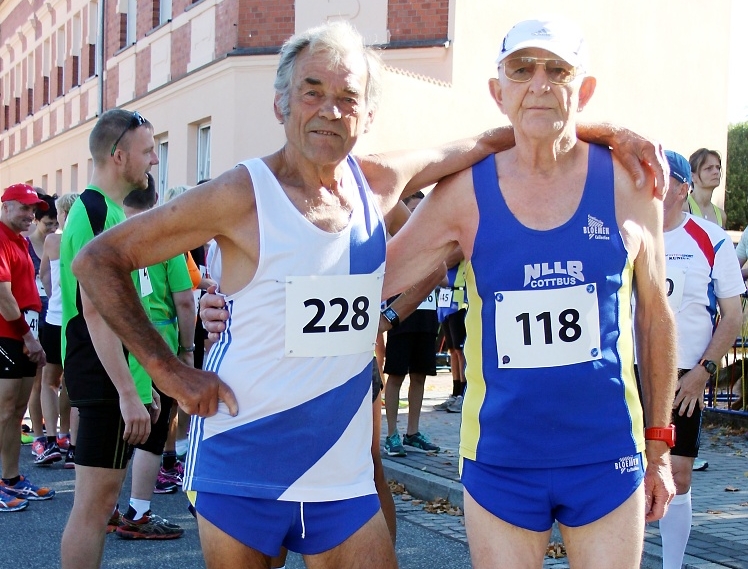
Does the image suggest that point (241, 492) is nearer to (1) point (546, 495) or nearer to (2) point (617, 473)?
(1) point (546, 495)

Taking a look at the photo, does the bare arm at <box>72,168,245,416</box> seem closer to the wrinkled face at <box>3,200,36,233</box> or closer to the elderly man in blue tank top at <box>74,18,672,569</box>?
the elderly man in blue tank top at <box>74,18,672,569</box>

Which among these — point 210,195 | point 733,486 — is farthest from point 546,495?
point 733,486

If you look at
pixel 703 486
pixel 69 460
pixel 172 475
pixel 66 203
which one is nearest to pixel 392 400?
pixel 172 475

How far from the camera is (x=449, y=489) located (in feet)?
22.7

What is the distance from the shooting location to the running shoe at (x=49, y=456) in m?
8.57

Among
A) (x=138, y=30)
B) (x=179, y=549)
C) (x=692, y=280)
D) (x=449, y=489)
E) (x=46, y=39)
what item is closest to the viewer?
(x=692, y=280)

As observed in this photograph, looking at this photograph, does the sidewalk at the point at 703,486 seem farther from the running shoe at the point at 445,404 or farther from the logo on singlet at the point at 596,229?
the logo on singlet at the point at 596,229

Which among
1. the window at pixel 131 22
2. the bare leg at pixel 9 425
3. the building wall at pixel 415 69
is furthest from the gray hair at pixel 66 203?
the window at pixel 131 22

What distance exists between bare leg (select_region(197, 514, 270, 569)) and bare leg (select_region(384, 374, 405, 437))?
18.3 ft

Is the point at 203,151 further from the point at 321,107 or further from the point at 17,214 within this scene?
the point at 321,107

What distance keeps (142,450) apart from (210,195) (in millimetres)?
3691

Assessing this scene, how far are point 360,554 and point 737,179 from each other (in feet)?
131

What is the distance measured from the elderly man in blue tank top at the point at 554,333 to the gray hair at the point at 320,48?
1.47ft

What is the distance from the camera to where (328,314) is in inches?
113
